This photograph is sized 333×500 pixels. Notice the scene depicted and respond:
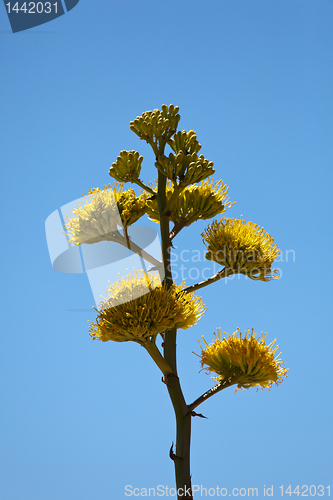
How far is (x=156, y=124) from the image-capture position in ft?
7.84

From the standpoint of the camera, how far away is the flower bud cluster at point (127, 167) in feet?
7.93

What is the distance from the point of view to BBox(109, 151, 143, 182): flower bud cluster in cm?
242

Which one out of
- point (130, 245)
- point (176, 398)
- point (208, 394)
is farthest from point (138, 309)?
point (208, 394)

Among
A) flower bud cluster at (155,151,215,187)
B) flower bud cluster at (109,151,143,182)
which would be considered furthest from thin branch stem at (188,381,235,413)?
flower bud cluster at (109,151,143,182)

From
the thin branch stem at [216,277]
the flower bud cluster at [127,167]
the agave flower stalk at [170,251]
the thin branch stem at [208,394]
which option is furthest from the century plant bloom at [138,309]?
the flower bud cluster at [127,167]

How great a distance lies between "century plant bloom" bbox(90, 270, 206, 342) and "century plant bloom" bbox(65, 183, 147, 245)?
0.34 meters

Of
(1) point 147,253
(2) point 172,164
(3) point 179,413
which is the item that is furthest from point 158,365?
(2) point 172,164

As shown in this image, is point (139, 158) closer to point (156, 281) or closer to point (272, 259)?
point (156, 281)

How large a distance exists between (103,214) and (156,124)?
0.58 metres

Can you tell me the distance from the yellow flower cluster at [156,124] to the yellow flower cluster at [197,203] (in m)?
0.35

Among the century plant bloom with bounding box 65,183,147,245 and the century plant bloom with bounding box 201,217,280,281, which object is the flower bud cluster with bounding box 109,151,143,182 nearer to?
the century plant bloom with bounding box 65,183,147,245

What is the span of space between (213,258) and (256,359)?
0.63 m

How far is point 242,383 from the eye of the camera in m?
2.55

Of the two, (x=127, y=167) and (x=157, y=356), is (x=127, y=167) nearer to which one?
(x=127, y=167)
